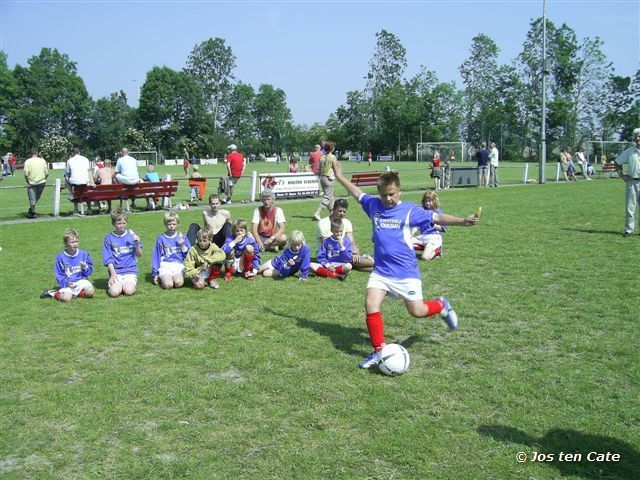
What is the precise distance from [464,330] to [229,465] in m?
3.58

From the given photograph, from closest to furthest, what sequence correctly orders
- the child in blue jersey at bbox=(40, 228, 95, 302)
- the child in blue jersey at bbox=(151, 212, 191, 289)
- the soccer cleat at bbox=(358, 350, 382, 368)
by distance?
the soccer cleat at bbox=(358, 350, 382, 368), the child in blue jersey at bbox=(40, 228, 95, 302), the child in blue jersey at bbox=(151, 212, 191, 289)

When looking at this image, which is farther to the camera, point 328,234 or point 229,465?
point 328,234

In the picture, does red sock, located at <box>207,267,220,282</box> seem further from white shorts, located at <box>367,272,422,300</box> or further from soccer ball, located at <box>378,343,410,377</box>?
soccer ball, located at <box>378,343,410,377</box>

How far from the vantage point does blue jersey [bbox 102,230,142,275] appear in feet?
28.4

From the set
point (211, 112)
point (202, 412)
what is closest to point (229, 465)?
point (202, 412)

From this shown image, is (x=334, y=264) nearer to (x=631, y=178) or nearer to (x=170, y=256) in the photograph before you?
(x=170, y=256)

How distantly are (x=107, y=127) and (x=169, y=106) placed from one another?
41.2 feet

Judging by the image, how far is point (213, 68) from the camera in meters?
113

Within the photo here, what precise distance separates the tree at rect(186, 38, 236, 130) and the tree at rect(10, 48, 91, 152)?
21.2 m

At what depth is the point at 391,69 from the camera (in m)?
102

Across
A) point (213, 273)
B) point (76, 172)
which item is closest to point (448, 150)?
point (76, 172)

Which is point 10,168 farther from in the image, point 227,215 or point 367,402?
point 367,402

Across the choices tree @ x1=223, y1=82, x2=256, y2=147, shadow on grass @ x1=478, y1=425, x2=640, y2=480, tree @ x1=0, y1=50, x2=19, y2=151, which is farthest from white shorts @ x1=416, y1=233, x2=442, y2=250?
tree @ x1=223, y1=82, x2=256, y2=147

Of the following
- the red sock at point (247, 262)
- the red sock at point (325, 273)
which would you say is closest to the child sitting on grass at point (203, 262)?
the red sock at point (247, 262)
